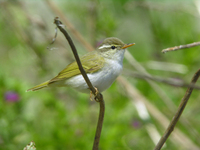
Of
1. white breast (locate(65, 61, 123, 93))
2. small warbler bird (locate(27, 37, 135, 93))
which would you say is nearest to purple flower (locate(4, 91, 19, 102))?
small warbler bird (locate(27, 37, 135, 93))

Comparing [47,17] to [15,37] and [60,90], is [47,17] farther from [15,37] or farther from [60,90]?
[60,90]

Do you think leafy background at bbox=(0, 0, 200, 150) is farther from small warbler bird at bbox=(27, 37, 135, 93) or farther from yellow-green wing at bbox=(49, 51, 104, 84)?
yellow-green wing at bbox=(49, 51, 104, 84)

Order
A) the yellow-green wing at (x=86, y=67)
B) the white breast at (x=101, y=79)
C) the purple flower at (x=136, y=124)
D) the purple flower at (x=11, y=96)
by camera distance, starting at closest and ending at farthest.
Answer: the white breast at (x=101, y=79)
the yellow-green wing at (x=86, y=67)
the purple flower at (x=11, y=96)
the purple flower at (x=136, y=124)

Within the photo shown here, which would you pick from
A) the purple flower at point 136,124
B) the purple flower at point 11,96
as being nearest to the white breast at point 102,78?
the purple flower at point 11,96

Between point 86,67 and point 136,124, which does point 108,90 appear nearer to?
point 136,124

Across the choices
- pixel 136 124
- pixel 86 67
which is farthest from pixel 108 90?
pixel 86 67

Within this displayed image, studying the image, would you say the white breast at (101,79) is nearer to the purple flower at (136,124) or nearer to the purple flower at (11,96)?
the purple flower at (11,96)

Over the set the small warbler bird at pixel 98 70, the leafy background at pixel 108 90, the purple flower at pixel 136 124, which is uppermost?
the small warbler bird at pixel 98 70
